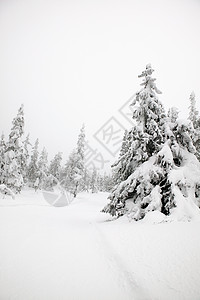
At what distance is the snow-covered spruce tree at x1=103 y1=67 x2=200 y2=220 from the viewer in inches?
373

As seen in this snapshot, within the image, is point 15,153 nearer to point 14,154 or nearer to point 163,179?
point 14,154

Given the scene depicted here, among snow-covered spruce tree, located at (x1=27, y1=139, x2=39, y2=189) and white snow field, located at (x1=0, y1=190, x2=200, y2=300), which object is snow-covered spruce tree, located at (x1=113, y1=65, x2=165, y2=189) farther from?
snow-covered spruce tree, located at (x1=27, y1=139, x2=39, y2=189)

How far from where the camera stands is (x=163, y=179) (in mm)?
10344

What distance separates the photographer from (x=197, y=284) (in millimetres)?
3572

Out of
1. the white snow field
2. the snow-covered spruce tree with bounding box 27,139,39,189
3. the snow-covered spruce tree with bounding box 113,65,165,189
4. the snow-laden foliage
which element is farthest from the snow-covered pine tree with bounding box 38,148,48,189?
the white snow field

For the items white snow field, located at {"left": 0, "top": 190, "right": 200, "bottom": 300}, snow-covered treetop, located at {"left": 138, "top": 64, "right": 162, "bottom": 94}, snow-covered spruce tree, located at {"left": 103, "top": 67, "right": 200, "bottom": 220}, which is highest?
snow-covered treetop, located at {"left": 138, "top": 64, "right": 162, "bottom": 94}

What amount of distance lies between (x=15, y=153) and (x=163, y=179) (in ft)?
78.0

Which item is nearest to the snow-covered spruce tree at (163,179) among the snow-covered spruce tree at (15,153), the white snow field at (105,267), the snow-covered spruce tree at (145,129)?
the snow-covered spruce tree at (145,129)

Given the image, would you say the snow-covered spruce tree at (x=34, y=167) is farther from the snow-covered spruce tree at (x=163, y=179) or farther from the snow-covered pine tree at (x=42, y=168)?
the snow-covered spruce tree at (x=163, y=179)

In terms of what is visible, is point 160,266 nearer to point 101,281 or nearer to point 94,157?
point 101,281

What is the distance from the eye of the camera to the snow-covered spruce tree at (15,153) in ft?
84.5

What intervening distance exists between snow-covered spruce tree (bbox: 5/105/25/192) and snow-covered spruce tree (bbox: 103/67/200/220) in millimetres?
20000

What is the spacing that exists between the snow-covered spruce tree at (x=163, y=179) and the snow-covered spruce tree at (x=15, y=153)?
20000mm

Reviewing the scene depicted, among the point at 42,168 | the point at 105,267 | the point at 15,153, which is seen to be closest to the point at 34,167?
the point at 42,168
